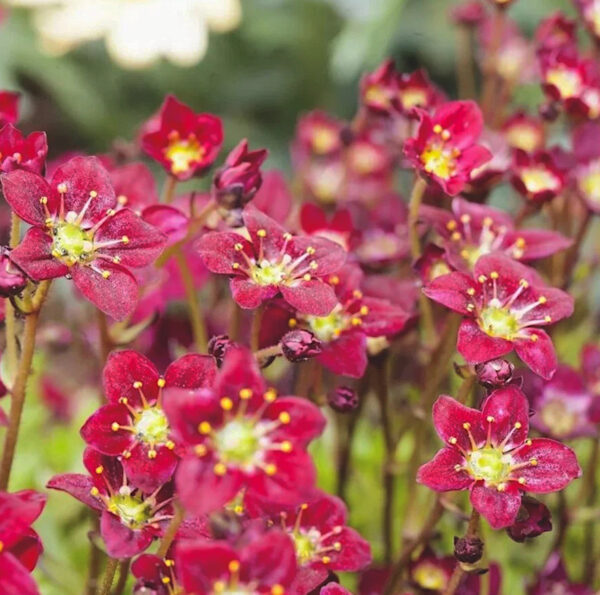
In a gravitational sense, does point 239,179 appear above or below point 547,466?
above

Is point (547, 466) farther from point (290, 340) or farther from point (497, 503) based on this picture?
point (290, 340)

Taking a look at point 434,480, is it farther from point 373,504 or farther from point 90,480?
point 373,504

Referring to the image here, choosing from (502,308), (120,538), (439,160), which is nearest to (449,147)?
(439,160)

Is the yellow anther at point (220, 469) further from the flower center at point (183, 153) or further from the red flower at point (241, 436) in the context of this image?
the flower center at point (183, 153)

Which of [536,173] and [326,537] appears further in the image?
[536,173]

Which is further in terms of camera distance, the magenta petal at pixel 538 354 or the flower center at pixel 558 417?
the flower center at pixel 558 417

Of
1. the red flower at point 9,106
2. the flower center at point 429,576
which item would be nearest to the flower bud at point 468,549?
the flower center at point 429,576

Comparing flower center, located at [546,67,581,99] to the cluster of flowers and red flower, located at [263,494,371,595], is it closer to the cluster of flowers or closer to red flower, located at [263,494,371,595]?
the cluster of flowers
